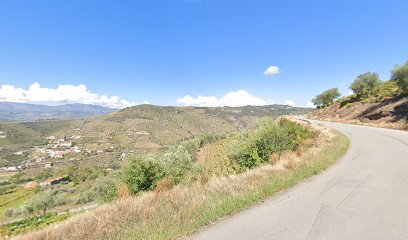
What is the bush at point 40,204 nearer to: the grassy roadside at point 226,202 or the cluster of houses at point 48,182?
the cluster of houses at point 48,182

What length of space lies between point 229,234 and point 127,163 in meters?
21.9

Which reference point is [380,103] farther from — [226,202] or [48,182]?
[48,182]

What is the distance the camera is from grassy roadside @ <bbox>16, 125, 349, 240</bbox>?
230 inches

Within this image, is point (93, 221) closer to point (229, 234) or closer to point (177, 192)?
point (177, 192)

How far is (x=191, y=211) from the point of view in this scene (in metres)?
6.59

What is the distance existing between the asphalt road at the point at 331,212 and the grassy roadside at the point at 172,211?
444 mm

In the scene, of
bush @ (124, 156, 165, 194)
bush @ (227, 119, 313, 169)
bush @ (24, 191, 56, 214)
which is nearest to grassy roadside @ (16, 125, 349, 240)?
bush @ (227, 119, 313, 169)

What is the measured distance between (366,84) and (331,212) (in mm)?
61347

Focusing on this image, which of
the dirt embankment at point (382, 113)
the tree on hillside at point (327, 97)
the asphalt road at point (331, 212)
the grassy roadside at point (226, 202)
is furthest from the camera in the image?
the tree on hillside at point (327, 97)

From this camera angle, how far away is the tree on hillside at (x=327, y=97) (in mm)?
74925

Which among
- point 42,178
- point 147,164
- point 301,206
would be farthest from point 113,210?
point 42,178

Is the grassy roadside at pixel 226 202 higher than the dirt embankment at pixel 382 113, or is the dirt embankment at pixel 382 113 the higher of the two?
the dirt embankment at pixel 382 113

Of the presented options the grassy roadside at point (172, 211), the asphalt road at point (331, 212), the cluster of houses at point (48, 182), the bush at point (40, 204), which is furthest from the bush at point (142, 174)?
the cluster of houses at point (48, 182)

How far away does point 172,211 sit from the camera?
22.7 feet
